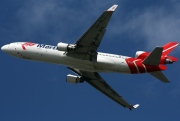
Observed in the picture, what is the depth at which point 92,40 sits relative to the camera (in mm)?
72812

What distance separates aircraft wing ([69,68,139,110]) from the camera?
85.9m

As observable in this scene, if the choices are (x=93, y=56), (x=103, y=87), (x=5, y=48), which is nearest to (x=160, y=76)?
(x=93, y=56)

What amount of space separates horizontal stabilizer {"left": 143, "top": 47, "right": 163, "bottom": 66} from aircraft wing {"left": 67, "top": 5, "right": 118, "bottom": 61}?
820cm

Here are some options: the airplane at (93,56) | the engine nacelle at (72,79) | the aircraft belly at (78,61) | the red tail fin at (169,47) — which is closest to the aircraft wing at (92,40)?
the airplane at (93,56)

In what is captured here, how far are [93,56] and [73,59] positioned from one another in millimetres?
3374

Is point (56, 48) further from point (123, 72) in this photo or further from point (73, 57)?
point (123, 72)

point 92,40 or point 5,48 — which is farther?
point 5,48

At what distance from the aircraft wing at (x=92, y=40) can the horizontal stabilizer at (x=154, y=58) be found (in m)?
8.20

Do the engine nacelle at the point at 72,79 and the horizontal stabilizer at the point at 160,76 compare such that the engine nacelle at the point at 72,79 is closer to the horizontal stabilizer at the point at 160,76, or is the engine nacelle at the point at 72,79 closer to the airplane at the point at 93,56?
the airplane at the point at 93,56

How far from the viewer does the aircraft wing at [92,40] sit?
68500 mm

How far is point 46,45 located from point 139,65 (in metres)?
16.3

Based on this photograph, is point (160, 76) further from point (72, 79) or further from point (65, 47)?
point (72, 79)

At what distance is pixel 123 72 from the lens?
254ft

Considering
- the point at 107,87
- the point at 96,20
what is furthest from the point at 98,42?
the point at 107,87
